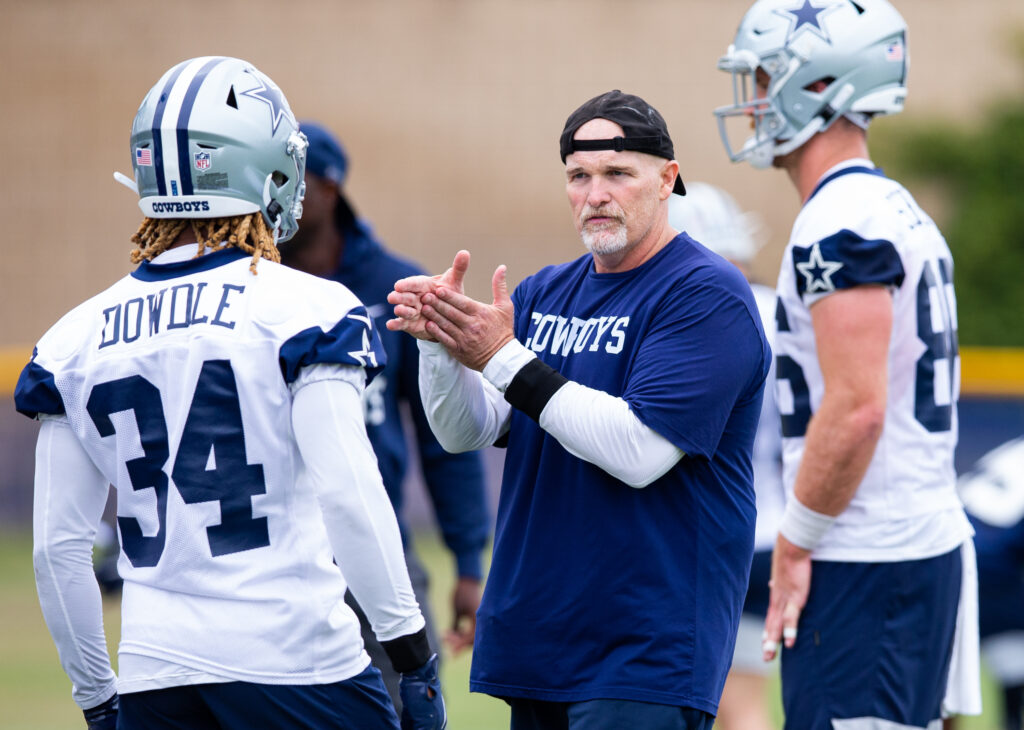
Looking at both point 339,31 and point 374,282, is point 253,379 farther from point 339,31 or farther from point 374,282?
point 339,31

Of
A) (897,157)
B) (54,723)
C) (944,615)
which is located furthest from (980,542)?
(897,157)

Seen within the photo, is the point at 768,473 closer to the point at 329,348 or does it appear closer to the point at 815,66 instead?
the point at 815,66

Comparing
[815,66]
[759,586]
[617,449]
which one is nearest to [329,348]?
[617,449]

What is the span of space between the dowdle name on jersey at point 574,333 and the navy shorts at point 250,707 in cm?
90

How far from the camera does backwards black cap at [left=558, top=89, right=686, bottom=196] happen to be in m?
3.11

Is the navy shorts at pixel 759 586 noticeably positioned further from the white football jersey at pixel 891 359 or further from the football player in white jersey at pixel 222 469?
the football player in white jersey at pixel 222 469

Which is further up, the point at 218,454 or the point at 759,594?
the point at 218,454

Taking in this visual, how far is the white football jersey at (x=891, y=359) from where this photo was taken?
11.2ft

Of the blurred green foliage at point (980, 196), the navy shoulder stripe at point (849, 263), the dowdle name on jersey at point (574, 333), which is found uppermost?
the blurred green foliage at point (980, 196)

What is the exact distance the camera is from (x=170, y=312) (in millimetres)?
2666

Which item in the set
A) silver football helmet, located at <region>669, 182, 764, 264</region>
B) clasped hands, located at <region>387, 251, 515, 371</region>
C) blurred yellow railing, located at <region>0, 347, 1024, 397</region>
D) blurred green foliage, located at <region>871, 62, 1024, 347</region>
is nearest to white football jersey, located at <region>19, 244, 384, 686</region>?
clasped hands, located at <region>387, 251, 515, 371</region>

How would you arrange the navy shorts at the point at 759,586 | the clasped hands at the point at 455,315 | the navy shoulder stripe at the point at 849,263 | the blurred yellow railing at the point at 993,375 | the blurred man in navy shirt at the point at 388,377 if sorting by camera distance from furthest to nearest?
the blurred yellow railing at the point at 993,375 < the navy shorts at the point at 759,586 < the blurred man in navy shirt at the point at 388,377 < the navy shoulder stripe at the point at 849,263 < the clasped hands at the point at 455,315

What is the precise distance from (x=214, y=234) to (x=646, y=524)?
1129 millimetres

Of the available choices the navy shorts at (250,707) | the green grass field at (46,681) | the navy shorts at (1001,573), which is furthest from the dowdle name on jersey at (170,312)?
the navy shorts at (1001,573)
